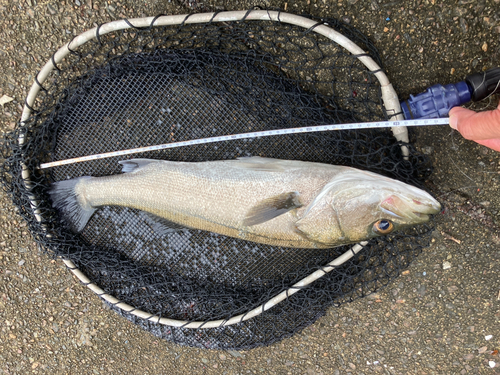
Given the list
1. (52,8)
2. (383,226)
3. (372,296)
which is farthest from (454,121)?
(52,8)

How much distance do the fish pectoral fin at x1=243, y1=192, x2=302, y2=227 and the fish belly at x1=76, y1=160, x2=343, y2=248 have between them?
0.03 m

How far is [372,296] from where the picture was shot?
277 centimetres

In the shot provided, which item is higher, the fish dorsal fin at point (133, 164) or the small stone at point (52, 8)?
the small stone at point (52, 8)

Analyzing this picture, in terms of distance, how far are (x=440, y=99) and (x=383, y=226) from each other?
3.30 ft

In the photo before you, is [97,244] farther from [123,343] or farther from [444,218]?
[444,218]

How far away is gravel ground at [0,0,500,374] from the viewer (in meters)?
2.26

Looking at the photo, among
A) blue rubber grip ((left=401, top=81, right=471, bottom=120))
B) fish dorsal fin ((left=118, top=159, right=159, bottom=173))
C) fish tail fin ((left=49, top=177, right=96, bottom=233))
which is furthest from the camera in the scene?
fish tail fin ((left=49, top=177, right=96, bottom=233))

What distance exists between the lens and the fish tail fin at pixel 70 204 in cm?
240

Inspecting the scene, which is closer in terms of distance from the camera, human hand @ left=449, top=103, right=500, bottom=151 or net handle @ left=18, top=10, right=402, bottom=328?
human hand @ left=449, top=103, right=500, bottom=151

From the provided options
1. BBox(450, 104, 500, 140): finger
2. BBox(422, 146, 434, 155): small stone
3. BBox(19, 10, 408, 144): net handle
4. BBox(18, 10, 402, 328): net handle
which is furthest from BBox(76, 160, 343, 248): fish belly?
BBox(422, 146, 434, 155): small stone

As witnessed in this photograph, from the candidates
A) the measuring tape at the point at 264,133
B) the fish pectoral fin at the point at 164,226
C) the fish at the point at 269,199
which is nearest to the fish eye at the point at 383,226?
the fish at the point at 269,199

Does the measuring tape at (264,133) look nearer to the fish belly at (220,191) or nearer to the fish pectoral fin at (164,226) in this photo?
the fish belly at (220,191)

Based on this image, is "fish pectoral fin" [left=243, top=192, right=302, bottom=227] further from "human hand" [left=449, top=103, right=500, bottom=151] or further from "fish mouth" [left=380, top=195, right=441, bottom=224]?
"human hand" [left=449, top=103, right=500, bottom=151]

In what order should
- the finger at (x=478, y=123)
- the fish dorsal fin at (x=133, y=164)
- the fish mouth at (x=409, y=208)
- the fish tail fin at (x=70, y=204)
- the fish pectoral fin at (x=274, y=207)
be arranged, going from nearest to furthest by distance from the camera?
1. the finger at (x=478, y=123)
2. the fish mouth at (x=409, y=208)
3. the fish pectoral fin at (x=274, y=207)
4. the fish dorsal fin at (x=133, y=164)
5. the fish tail fin at (x=70, y=204)
